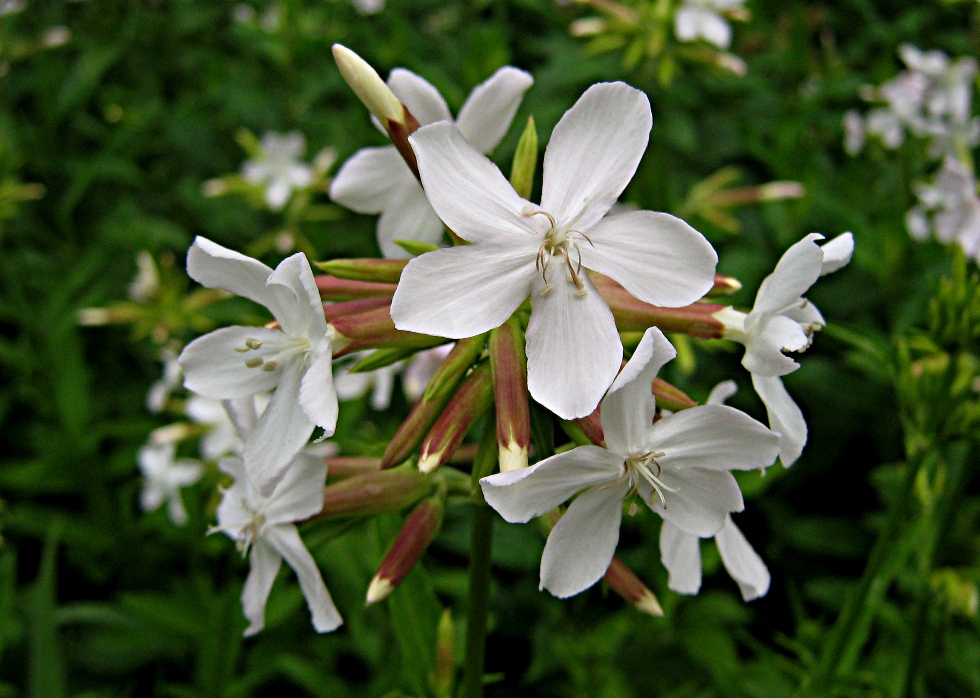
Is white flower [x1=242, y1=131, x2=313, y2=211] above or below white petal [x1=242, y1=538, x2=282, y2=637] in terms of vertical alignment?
below

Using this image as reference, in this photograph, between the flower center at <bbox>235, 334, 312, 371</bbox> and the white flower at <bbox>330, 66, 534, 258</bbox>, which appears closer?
the flower center at <bbox>235, 334, 312, 371</bbox>

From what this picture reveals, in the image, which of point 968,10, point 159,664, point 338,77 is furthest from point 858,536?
point 968,10

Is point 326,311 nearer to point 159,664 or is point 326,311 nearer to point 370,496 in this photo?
point 370,496

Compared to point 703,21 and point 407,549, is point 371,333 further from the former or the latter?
point 703,21

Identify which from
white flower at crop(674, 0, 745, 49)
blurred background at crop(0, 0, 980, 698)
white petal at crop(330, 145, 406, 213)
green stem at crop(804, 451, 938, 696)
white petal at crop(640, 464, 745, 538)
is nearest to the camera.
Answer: white petal at crop(640, 464, 745, 538)

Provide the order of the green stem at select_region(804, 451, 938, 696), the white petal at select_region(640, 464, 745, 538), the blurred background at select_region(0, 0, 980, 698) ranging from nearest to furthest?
the white petal at select_region(640, 464, 745, 538) → the green stem at select_region(804, 451, 938, 696) → the blurred background at select_region(0, 0, 980, 698)

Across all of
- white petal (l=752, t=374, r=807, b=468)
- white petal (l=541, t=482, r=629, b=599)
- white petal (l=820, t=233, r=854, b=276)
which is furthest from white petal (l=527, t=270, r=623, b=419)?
white petal (l=820, t=233, r=854, b=276)

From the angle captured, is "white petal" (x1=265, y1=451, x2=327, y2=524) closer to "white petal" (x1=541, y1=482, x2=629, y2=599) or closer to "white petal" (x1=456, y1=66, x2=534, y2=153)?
"white petal" (x1=541, y1=482, x2=629, y2=599)

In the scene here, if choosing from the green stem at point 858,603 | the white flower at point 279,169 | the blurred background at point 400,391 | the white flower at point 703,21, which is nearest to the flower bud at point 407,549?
the blurred background at point 400,391
